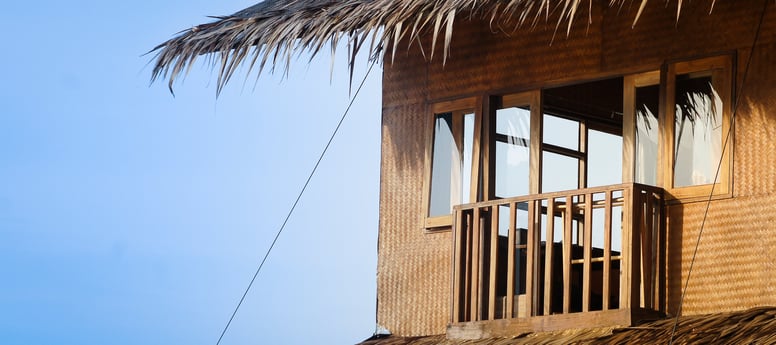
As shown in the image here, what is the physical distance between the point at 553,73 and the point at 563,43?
16 centimetres

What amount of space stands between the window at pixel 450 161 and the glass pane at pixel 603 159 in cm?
80

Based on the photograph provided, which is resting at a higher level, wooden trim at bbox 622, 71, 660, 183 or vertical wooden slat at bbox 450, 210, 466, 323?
wooden trim at bbox 622, 71, 660, 183

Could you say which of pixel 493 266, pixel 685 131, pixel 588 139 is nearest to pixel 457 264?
pixel 493 266

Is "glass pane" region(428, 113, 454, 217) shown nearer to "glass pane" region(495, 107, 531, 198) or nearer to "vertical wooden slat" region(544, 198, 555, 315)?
"glass pane" region(495, 107, 531, 198)

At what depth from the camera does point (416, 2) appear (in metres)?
6.94

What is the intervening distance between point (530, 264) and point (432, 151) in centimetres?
114

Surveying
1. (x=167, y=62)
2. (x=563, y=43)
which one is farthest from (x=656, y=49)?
(x=167, y=62)

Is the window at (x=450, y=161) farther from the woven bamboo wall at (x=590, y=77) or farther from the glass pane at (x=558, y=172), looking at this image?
the glass pane at (x=558, y=172)

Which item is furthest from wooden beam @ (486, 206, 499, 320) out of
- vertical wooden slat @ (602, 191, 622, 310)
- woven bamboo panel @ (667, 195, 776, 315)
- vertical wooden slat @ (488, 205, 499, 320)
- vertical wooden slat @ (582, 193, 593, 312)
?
woven bamboo panel @ (667, 195, 776, 315)

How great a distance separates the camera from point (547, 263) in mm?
6770

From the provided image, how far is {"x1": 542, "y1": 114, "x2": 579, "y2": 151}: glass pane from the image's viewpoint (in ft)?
25.0

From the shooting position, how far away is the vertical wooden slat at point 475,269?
7.04 metres

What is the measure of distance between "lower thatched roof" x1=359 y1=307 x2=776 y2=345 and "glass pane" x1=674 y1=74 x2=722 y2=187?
2.23 ft

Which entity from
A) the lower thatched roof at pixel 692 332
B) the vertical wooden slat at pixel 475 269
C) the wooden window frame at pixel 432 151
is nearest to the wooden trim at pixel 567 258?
the lower thatched roof at pixel 692 332
